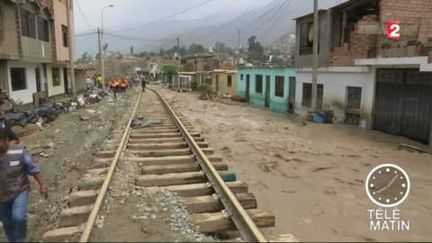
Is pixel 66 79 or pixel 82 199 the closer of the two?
pixel 82 199

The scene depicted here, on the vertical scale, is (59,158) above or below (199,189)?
below

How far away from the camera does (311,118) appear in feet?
Result: 66.9

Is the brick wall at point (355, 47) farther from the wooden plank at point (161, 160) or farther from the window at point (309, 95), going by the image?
the wooden plank at point (161, 160)

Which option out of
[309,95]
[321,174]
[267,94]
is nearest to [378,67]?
[309,95]

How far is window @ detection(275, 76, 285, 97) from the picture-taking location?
95.0 ft

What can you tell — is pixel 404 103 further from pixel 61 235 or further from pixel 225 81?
pixel 225 81

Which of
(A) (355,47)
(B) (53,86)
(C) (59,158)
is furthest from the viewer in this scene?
(B) (53,86)

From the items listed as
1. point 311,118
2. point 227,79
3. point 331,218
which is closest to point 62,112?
point 311,118

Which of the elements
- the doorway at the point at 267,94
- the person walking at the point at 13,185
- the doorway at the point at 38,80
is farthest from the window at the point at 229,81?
the person walking at the point at 13,185

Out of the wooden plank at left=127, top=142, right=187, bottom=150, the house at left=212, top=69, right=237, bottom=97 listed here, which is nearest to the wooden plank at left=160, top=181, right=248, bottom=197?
the wooden plank at left=127, top=142, right=187, bottom=150

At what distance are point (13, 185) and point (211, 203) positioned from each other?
2.72 meters

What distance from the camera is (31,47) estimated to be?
23.8 m

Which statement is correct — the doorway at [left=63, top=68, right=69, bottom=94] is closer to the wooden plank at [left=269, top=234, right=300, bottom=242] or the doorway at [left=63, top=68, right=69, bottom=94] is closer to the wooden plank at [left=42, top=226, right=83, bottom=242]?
the wooden plank at [left=42, top=226, right=83, bottom=242]

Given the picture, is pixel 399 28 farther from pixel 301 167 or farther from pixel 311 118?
pixel 301 167
